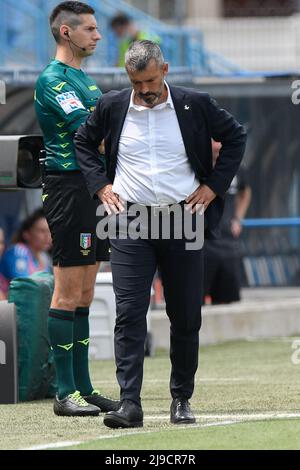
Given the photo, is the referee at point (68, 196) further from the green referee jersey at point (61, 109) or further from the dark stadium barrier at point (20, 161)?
the dark stadium barrier at point (20, 161)

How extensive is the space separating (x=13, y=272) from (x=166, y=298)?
599 centimetres

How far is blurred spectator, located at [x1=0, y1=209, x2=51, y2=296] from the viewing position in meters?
14.2

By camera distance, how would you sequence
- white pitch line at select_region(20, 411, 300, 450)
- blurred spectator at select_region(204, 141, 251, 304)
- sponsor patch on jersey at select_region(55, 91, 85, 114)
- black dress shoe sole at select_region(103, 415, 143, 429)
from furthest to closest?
blurred spectator at select_region(204, 141, 251, 304) < sponsor patch on jersey at select_region(55, 91, 85, 114) < black dress shoe sole at select_region(103, 415, 143, 429) < white pitch line at select_region(20, 411, 300, 450)

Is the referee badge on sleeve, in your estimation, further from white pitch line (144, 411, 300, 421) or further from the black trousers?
white pitch line (144, 411, 300, 421)

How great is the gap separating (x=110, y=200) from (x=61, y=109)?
0.84m

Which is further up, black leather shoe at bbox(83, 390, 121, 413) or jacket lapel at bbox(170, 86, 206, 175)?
jacket lapel at bbox(170, 86, 206, 175)

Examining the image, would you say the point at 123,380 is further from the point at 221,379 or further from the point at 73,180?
the point at 221,379

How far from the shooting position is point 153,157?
318 inches

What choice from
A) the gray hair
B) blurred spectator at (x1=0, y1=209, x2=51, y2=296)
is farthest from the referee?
blurred spectator at (x1=0, y1=209, x2=51, y2=296)

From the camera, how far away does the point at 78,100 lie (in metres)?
8.79

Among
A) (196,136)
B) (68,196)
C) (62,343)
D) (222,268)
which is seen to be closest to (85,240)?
(68,196)

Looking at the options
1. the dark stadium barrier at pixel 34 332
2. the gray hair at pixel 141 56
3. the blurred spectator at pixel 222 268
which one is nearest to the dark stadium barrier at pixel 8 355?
the dark stadium barrier at pixel 34 332

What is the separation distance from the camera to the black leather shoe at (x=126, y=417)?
7953 millimetres

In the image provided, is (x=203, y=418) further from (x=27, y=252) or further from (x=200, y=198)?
(x=27, y=252)
